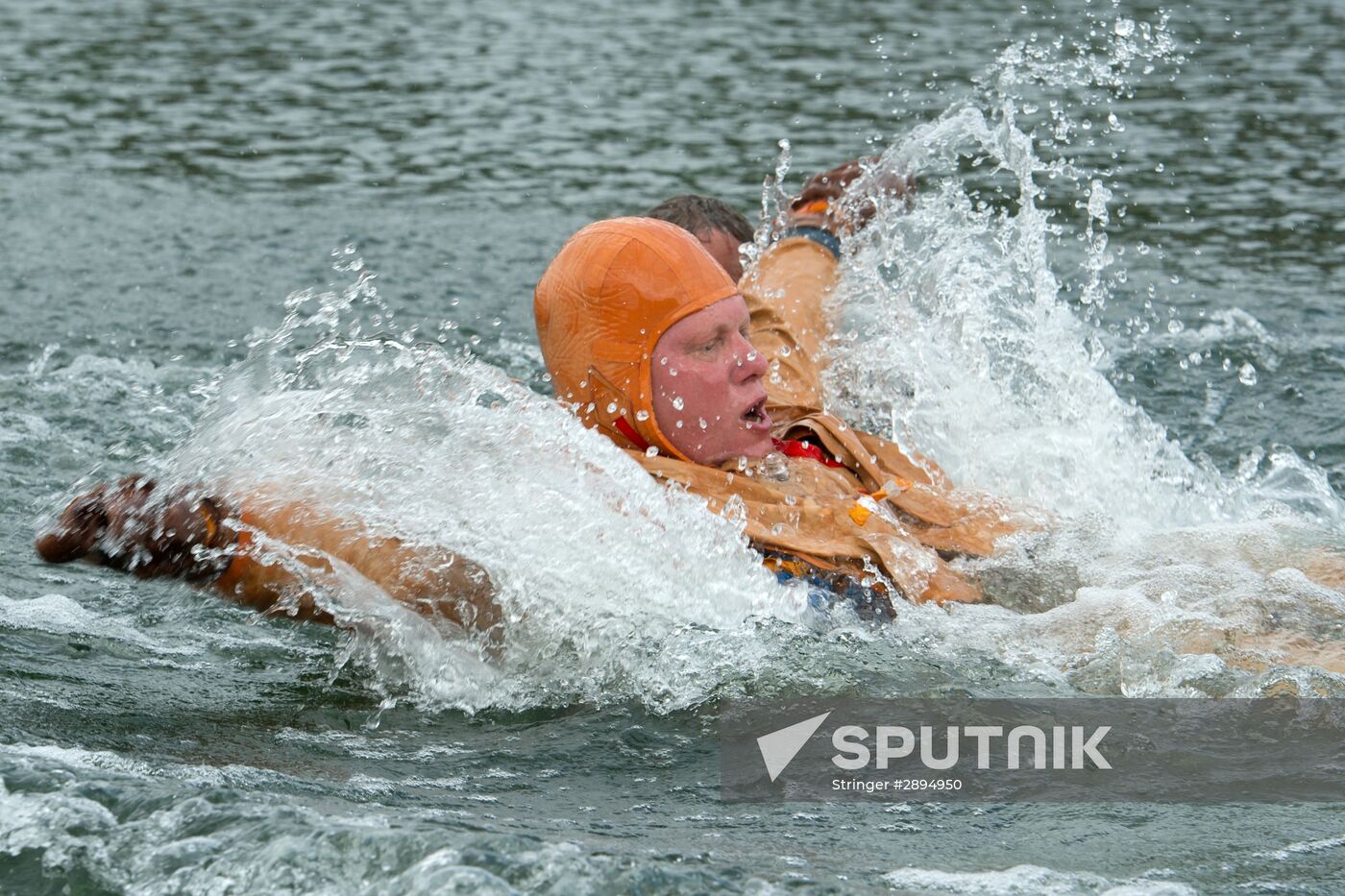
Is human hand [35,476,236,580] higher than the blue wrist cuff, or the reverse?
the blue wrist cuff

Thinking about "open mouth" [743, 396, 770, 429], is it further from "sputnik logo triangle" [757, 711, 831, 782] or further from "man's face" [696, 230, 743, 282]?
"man's face" [696, 230, 743, 282]

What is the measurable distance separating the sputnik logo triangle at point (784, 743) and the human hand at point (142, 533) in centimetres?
146

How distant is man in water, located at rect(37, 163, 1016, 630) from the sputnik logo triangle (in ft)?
1.98

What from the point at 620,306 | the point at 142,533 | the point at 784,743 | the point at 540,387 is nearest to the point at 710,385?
the point at 620,306

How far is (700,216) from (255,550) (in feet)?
9.56

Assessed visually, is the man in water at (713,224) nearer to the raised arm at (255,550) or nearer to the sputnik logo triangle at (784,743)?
the raised arm at (255,550)

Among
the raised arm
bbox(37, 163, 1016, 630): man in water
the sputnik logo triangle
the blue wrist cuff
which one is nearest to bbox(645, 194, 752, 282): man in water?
the blue wrist cuff

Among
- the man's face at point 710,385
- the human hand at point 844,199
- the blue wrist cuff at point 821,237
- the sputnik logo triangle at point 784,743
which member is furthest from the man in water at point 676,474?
the human hand at point 844,199

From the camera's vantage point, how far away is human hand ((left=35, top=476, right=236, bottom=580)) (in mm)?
4082

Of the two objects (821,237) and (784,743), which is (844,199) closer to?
(821,237)

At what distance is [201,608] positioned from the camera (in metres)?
5.52

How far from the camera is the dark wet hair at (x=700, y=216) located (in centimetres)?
667

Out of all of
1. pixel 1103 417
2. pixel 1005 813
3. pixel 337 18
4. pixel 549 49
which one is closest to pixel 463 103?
pixel 549 49

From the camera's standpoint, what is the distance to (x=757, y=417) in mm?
5227
